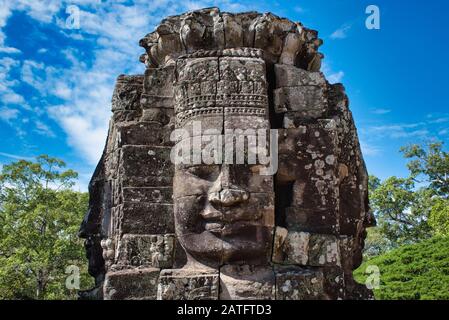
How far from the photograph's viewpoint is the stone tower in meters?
4.46

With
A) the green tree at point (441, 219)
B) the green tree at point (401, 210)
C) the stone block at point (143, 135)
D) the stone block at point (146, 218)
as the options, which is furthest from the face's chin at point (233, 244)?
the green tree at point (401, 210)

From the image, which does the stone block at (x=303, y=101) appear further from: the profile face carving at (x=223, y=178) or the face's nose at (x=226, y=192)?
the face's nose at (x=226, y=192)

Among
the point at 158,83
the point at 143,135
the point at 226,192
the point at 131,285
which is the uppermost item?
the point at 158,83

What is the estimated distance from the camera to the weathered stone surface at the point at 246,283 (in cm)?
434

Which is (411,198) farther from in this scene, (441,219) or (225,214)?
(225,214)

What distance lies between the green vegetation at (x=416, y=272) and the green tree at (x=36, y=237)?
1099cm

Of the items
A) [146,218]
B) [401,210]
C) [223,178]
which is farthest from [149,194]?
[401,210]

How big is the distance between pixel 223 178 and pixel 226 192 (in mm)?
191

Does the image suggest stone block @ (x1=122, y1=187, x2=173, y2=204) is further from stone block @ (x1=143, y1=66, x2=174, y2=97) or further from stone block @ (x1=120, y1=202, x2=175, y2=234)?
stone block @ (x1=143, y1=66, x2=174, y2=97)

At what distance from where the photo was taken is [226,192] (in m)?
4.41

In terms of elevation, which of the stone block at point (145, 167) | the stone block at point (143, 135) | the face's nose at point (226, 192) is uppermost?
the stone block at point (143, 135)

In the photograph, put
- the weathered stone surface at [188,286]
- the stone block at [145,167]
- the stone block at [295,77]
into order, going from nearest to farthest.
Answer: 1. the weathered stone surface at [188,286]
2. the stone block at [145,167]
3. the stone block at [295,77]
